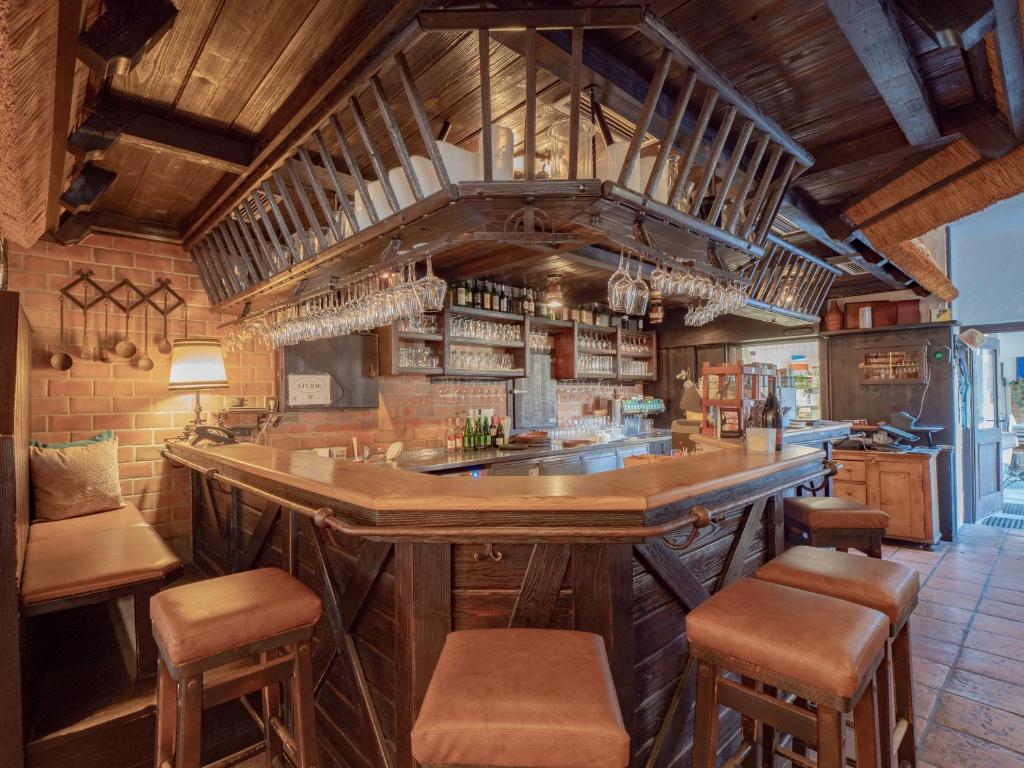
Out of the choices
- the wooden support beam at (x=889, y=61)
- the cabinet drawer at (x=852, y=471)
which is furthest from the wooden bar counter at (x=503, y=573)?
the cabinet drawer at (x=852, y=471)

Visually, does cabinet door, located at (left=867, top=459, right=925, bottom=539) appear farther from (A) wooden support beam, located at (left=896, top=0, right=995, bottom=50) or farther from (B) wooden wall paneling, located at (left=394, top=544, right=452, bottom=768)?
(B) wooden wall paneling, located at (left=394, top=544, right=452, bottom=768)

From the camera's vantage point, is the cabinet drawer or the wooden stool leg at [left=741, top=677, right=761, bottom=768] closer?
the wooden stool leg at [left=741, top=677, right=761, bottom=768]

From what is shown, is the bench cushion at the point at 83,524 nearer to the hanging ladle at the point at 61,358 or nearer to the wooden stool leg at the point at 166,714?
the hanging ladle at the point at 61,358

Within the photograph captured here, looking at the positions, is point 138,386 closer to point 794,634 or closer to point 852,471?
point 794,634

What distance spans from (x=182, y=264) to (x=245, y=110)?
77.9 inches

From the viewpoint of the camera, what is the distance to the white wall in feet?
19.4

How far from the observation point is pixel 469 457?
4.12 m

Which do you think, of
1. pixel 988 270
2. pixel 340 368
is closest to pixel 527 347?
pixel 340 368

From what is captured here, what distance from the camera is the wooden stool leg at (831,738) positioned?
1.23 metres

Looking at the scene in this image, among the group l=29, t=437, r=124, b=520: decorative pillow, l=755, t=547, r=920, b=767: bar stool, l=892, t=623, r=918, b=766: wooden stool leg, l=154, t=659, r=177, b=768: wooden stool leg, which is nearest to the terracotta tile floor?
l=892, t=623, r=918, b=766: wooden stool leg

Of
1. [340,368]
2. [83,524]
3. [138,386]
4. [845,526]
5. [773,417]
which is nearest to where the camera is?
[845,526]

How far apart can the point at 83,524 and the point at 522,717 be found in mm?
2902

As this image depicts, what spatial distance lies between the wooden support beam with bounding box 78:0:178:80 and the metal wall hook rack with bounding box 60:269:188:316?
2547 mm

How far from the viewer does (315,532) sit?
6.49 ft
